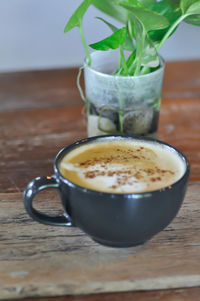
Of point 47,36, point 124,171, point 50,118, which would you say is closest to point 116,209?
point 124,171

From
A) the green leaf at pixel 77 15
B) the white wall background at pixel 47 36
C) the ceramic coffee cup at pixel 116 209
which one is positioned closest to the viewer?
the ceramic coffee cup at pixel 116 209

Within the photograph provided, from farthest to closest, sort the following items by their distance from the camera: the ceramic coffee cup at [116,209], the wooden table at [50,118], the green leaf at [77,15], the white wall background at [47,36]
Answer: the white wall background at [47,36] → the wooden table at [50,118] → the green leaf at [77,15] → the ceramic coffee cup at [116,209]

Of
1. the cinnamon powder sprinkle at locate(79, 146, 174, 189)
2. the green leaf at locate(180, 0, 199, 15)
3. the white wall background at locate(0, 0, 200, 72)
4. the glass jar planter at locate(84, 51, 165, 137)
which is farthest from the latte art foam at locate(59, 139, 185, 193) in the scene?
the white wall background at locate(0, 0, 200, 72)

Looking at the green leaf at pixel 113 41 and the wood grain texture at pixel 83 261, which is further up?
the green leaf at pixel 113 41

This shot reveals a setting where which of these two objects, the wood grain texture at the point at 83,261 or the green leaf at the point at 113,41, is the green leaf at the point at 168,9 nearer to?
the green leaf at the point at 113,41

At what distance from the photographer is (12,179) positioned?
756mm

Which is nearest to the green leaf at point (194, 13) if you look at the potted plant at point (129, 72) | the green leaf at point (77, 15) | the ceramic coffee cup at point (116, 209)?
the potted plant at point (129, 72)

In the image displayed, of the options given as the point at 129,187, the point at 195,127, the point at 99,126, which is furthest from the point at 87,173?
the point at 195,127

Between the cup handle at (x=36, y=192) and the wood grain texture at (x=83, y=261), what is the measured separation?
3 centimetres

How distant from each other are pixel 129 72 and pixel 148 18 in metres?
0.11

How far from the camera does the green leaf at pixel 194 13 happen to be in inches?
26.4

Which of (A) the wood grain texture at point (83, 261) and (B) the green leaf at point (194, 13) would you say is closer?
(A) the wood grain texture at point (83, 261)

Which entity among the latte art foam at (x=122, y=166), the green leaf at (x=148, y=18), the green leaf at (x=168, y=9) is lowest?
the latte art foam at (x=122, y=166)

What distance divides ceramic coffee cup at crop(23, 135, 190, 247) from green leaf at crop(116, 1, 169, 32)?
0.64 ft
